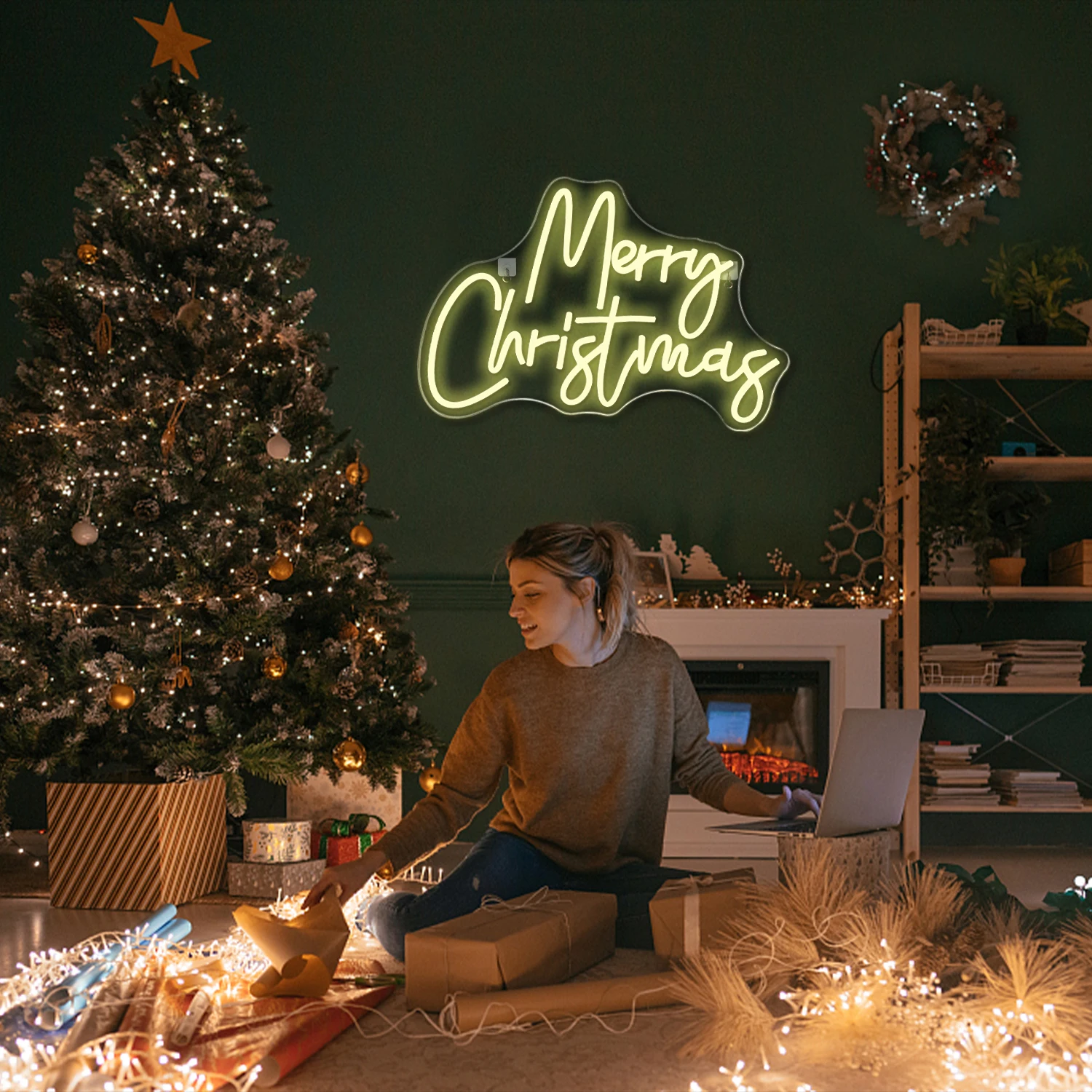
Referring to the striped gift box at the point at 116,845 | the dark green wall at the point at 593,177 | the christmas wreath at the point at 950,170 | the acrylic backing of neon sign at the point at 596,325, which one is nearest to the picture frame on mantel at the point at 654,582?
the dark green wall at the point at 593,177

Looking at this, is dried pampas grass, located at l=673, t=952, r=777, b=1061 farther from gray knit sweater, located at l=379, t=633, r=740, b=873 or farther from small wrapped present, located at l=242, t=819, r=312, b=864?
small wrapped present, located at l=242, t=819, r=312, b=864

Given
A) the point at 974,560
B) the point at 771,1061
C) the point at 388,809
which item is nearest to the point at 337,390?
the point at 388,809

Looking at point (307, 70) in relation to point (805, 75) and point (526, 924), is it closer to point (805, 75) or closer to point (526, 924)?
point (805, 75)

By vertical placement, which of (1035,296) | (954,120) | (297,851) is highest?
(954,120)

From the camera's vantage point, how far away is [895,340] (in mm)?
4445

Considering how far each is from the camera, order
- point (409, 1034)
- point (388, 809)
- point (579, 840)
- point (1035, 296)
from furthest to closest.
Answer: point (1035, 296) < point (388, 809) < point (579, 840) < point (409, 1034)

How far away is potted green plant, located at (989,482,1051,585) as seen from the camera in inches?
165

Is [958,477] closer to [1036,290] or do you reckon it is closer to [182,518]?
[1036,290]

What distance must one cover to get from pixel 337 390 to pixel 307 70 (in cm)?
134

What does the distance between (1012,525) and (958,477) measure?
0.96 feet

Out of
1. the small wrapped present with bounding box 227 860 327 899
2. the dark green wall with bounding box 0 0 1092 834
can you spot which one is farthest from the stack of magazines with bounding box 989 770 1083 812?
the small wrapped present with bounding box 227 860 327 899

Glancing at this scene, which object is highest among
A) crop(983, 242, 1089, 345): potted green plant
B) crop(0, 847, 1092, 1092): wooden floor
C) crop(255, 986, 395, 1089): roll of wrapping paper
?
crop(983, 242, 1089, 345): potted green plant

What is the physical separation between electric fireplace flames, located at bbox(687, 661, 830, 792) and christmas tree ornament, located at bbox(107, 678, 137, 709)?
2068 millimetres

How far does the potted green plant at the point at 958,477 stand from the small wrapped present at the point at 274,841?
96.7 inches
